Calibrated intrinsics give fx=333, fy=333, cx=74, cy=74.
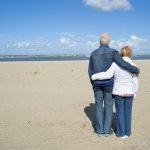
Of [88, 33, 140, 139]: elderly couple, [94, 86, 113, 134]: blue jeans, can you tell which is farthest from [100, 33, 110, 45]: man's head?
[94, 86, 113, 134]: blue jeans

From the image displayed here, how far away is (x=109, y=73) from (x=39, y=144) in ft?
7.10

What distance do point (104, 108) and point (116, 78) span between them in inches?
31.9

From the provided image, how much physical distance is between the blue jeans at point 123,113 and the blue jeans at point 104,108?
193mm

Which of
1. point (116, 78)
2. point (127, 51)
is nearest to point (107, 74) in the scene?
point (116, 78)

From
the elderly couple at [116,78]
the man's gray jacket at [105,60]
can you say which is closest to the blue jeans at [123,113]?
the elderly couple at [116,78]

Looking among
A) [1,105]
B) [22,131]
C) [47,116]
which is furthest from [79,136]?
[1,105]

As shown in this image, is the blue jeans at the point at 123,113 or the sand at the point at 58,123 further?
the blue jeans at the point at 123,113

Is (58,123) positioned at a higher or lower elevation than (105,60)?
lower

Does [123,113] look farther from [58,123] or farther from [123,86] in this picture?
[58,123]

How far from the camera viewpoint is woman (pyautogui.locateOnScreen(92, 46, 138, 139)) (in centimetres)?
736

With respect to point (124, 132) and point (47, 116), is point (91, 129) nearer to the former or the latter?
point (124, 132)

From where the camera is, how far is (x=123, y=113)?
7.57m

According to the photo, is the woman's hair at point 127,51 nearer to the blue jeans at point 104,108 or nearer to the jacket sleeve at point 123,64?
the jacket sleeve at point 123,64

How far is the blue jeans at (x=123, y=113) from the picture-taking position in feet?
24.5
